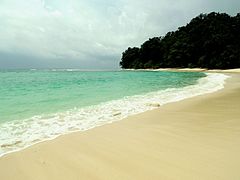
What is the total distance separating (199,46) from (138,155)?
7816 centimetres

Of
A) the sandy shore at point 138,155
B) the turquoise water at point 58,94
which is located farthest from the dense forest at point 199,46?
the sandy shore at point 138,155

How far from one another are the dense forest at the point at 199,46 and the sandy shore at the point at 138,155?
62637 mm

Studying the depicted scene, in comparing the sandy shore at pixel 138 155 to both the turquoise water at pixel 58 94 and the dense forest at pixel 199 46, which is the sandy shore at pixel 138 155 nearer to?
the turquoise water at pixel 58 94

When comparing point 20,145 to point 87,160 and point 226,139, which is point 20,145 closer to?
point 87,160

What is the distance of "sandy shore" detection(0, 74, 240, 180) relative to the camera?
3082mm

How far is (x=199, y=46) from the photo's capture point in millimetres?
76188

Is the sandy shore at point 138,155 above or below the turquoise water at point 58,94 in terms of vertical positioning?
above

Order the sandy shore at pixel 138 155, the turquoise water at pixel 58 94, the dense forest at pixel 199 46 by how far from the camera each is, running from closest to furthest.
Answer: the sandy shore at pixel 138 155 → the turquoise water at pixel 58 94 → the dense forest at pixel 199 46

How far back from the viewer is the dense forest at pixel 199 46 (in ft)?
214

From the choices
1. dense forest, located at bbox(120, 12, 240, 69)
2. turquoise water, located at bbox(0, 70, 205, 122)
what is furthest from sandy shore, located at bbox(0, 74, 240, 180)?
dense forest, located at bbox(120, 12, 240, 69)

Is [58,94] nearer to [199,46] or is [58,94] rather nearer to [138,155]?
[138,155]

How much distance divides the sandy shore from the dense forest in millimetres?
62637

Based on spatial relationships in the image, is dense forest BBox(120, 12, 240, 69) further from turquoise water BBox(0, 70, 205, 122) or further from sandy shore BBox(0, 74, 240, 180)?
sandy shore BBox(0, 74, 240, 180)

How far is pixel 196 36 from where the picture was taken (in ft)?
256
